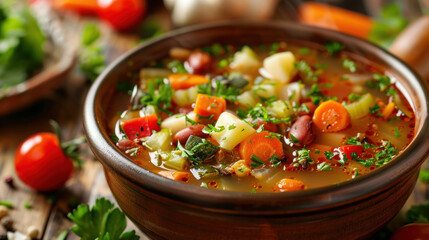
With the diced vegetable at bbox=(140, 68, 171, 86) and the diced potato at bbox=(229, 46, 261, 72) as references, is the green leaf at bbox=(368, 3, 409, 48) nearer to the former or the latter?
the diced potato at bbox=(229, 46, 261, 72)

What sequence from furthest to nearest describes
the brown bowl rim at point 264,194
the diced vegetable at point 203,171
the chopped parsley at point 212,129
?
the chopped parsley at point 212,129 → the diced vegetable at point 203,171 → the brown bowl rim at point 264,194

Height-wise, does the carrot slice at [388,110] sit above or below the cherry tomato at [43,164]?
above

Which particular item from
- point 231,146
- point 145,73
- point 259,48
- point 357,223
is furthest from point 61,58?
point 357,223

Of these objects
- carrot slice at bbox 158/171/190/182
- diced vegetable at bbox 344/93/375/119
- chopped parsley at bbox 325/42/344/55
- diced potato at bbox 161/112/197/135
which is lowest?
carrot slice at bbox 158/171/190/182

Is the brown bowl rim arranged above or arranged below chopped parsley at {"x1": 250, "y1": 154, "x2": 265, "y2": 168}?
above

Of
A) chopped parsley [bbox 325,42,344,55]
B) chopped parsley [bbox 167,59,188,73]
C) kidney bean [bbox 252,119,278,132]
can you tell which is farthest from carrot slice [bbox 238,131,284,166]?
chopped parsley [bbox 325,42,344,55]

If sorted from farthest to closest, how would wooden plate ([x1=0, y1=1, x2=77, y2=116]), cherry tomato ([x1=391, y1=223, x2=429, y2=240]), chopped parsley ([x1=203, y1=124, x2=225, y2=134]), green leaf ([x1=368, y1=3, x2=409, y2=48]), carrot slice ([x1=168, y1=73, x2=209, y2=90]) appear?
green leaf ([x1=368, y1=3, x2=409, y2=48])
wooden plate ([x1=0, y1=1, x2=77, y2=116])
carrot slice ([x1=168, y1=73, x2=209, y2=90])
cherry tomato ([x1=391, y1=223, x2=429, y2=240])
chopped parsley ([x1=203, y1=124, x2=225, y2=134])

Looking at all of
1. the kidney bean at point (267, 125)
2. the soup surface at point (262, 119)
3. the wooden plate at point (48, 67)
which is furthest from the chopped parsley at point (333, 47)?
the wooden plate at point (48, 67)

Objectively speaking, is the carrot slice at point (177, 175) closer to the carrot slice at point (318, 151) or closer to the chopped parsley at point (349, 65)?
the carrot slice at point (318, 151)
